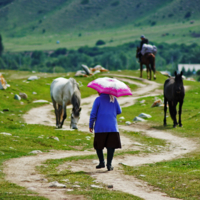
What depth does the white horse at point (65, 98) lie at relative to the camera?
935 inches

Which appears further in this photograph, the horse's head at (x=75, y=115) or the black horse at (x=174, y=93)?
the black horse at (x=174, y=93)

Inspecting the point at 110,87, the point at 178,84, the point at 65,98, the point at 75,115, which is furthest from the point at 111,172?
the point at 178,84

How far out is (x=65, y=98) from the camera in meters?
25.7

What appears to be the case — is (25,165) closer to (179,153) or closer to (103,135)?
(103,135)

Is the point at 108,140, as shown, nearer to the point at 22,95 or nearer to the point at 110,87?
the point at 110,87

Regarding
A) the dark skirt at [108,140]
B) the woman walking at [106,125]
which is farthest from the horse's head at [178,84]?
the dark skirt at [108,140]

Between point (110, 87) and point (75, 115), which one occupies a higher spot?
point (110, 87)

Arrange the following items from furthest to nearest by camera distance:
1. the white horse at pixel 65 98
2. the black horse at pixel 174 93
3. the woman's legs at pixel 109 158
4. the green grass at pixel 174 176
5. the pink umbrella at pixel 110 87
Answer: the black horse at pixel 174 93 → the white horse at pixel 65 98 → the woman's legs at pixel 109 158 → the pink umbrella at pixel 110 87 → the green grass at pixel 174 176

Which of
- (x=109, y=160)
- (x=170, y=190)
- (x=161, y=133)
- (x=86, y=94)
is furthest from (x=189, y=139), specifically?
(x=86, y=94)

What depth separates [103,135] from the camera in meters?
12.5

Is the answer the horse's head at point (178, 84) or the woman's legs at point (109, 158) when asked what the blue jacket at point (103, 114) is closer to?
the woman's legs at point (109, 158)

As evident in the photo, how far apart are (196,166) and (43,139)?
8417 millimetres

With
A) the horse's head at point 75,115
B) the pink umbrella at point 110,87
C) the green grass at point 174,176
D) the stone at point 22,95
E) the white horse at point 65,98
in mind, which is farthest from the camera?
the stone at point 22,95

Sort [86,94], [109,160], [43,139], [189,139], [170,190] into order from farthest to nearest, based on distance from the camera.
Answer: [86,94] < [189,139] < [43,139] < [109,160] < [170,190]
